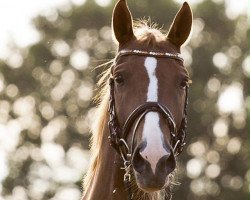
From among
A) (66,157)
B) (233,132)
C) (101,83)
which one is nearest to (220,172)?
(233,132)

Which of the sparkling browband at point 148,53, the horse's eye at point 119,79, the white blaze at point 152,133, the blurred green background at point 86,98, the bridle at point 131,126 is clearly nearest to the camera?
the white blaze at point 152,133

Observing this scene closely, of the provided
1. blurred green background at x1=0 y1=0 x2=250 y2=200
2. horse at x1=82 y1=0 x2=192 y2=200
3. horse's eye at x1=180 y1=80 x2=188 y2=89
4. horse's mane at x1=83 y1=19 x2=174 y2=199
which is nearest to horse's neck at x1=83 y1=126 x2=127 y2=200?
horse at x1=82 y1=0 x2=192 y2=200

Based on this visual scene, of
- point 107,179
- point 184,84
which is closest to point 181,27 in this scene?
point 184,84

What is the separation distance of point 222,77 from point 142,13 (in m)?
4.86

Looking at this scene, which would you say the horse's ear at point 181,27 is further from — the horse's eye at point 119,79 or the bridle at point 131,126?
the horse's eye at point 119,79

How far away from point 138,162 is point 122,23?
159 centimetres

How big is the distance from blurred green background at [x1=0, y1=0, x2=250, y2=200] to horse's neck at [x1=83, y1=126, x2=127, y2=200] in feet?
95.7

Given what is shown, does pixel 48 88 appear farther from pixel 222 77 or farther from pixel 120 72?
pixel 120 72

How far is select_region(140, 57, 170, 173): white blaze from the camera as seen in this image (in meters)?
7.18

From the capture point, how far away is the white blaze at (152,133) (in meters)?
7.18

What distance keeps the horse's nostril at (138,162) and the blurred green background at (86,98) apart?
29984 mm

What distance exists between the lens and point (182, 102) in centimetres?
793

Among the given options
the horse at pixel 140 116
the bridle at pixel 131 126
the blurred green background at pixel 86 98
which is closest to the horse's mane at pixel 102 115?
the horse at pixel 140 116

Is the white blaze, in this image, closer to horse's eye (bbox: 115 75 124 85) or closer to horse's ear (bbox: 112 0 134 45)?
horse's eye (bbox: 115 75 124 85)
